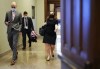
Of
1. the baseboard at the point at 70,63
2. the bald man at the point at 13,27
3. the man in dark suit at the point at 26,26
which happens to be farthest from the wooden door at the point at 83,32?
the man in dark suit at the point at 26,26

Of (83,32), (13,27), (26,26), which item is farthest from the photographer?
(26,26)

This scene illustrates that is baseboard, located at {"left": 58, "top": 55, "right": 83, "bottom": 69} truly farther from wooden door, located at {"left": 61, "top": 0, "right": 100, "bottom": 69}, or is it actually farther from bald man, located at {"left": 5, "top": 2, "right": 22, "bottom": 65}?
bald man, located at {"left": 5, "top": 2, "right": 22, "bottom": 65}

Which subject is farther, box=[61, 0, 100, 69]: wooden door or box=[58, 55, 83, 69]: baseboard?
box=[58, 55, 83, 69]: baseboard

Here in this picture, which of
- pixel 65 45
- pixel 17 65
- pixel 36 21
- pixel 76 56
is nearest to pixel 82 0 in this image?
pixel 76 56

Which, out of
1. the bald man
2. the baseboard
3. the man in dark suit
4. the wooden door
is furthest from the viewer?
the man in dark suit

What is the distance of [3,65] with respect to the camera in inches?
294

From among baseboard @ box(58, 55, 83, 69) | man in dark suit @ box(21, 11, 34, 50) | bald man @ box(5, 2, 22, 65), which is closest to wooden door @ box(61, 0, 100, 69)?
baseboard @ box(58, 55, 83, 69)

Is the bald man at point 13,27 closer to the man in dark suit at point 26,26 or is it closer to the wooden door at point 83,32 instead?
the man in dark suit at point 26,26

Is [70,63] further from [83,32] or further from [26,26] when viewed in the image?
[26,26]

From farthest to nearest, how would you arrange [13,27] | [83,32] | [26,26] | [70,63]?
[26,26]
[13,27]
[70,63]
[83,32]

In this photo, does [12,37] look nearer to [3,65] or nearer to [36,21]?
[3,65]

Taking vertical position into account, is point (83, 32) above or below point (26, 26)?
above

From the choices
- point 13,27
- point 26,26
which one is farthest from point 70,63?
point 26,26

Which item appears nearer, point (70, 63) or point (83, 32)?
point (83, 32)
